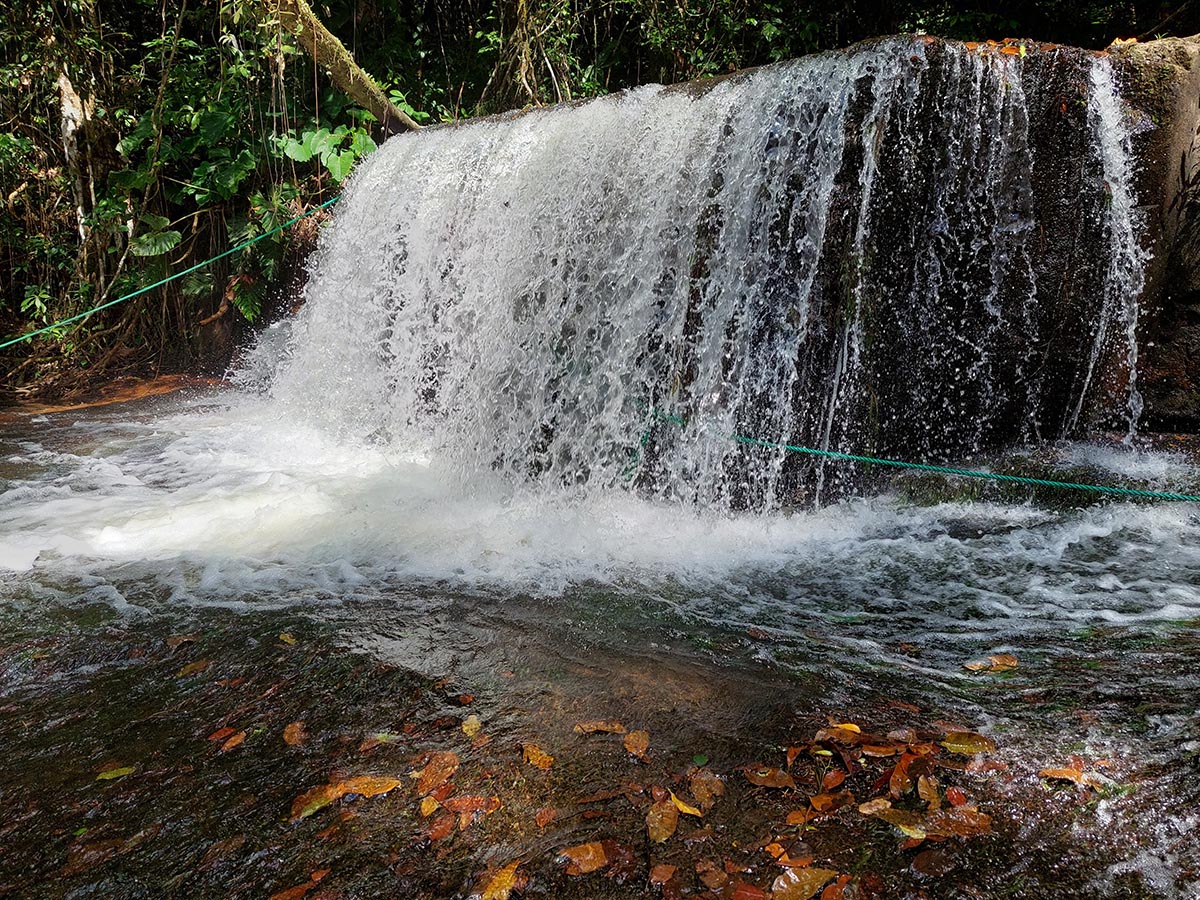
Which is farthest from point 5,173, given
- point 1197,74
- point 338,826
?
point 1197,74

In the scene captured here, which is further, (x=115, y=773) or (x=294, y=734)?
(x=294, y=734)

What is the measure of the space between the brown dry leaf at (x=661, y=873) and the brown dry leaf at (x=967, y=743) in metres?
0.74

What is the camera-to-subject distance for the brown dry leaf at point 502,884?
4.72 feet

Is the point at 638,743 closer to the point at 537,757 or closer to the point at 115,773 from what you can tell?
the point at 537,757

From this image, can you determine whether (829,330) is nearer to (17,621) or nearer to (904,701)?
(904,701)

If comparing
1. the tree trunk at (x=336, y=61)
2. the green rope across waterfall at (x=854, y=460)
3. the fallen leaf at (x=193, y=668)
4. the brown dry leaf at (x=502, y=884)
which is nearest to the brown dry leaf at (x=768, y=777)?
the brown dry leaf at (x=502, y=884)

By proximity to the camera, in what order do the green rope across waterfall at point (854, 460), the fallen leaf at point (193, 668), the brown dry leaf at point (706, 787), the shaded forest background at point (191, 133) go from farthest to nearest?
the shaded forest background at point (191, 133), the green rope across waterfall at point (854, 460), the fallen leaf at point (193, 668), the brown dry leaf at point (706, 787)

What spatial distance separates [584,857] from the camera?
4.97 ft

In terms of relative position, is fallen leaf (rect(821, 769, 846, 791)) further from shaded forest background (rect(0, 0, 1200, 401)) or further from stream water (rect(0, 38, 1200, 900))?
shaded forest background (rect(0, 0, 1200, 401))

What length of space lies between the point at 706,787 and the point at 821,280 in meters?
2.88

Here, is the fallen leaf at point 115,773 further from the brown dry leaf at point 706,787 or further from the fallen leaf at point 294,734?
the brown dry leaf at point 706,787

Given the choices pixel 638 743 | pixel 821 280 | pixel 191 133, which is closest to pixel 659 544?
pixel 821 280

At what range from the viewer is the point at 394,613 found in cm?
274

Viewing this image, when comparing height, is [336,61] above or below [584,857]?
above
